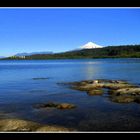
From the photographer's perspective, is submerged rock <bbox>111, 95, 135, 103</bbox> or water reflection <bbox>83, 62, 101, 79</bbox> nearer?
submerged rock <bbox>111, 95, 135, 103</bbox>

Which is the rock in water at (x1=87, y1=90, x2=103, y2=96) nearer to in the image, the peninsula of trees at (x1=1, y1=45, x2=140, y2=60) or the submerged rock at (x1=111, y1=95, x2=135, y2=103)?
the submerged rock at (x1=111, y1=95, x2=135, y2=103)

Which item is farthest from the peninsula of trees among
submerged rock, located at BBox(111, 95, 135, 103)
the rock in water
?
submerged rock, located at BBox(111, 95, 135, 103)

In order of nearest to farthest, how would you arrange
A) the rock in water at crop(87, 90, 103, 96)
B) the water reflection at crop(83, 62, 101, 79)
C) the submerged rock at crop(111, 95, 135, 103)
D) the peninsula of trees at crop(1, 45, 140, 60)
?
the submerged rock at crop(111, 95, 135, 103) < the rock in water at crop(87, 90, 103, 96) < the water reflection at crop(83, 62, 101, 79) < the peninsula of trees at crop(1, 45, 140, 60)

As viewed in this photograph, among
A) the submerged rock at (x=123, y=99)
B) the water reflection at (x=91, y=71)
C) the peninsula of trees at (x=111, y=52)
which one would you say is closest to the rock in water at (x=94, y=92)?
the submerged rock at (x=123, y=99)

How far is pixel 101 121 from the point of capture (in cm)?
533

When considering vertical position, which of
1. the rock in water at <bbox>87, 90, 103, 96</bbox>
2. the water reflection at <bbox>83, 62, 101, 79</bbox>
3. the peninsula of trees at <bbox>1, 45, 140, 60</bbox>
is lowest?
the water reflection at <bbox>83, 62, 101, 79</bbox>

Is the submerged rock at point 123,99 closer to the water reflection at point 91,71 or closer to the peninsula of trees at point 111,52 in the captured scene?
the water reflection at point 91,71

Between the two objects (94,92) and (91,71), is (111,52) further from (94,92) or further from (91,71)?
(94,92)

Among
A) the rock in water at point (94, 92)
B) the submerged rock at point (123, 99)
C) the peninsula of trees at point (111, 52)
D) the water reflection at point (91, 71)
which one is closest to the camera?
the submerged rock at point (123, 99)
